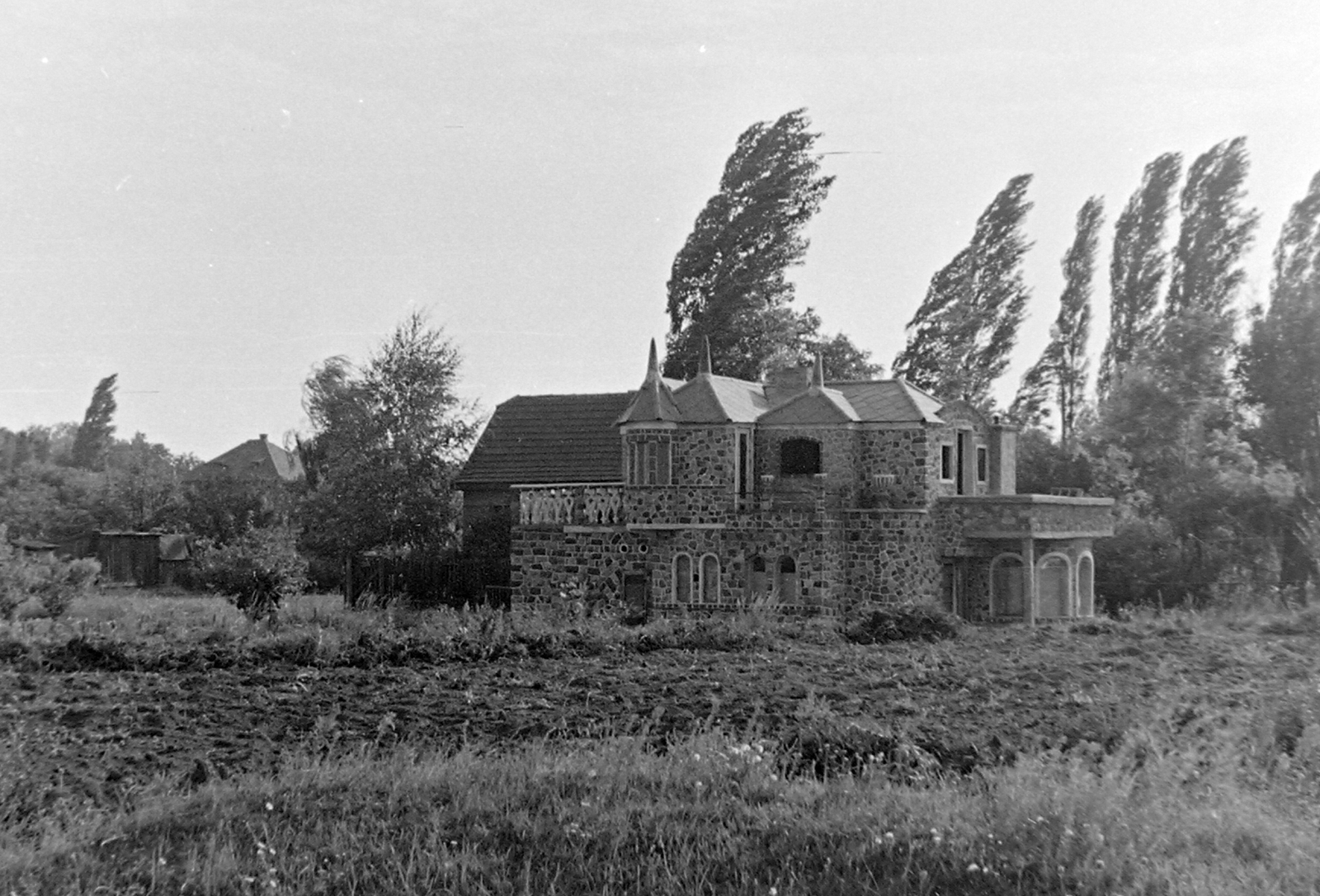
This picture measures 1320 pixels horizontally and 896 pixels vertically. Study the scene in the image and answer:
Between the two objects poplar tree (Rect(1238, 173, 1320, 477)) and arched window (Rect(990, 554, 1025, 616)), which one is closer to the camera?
arched window (Rect(990, 554, 1025, 616))

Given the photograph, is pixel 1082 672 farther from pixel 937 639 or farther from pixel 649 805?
pixel 649 805

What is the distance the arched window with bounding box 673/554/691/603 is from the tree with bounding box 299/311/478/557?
8812 mm

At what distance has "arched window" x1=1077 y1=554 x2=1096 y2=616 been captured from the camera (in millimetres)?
30766

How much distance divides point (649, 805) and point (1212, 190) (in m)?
41.7

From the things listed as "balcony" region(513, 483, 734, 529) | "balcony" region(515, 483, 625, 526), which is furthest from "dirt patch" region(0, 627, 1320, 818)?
"balcony" region(515, 483, 625, 526)

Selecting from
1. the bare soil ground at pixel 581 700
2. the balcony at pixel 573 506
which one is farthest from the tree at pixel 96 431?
the bare soil ground at pixel 581 700

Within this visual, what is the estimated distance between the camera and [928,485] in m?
29.8

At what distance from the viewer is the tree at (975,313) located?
47.7 meters

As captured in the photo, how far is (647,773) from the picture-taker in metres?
9.50

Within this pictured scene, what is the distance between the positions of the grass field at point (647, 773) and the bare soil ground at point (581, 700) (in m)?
0.04

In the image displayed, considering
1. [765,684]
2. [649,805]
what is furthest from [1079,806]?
[765,684]

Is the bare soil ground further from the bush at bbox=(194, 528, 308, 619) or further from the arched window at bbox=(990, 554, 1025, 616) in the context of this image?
the arched window at bbox=(990, 554, 1025, 616)

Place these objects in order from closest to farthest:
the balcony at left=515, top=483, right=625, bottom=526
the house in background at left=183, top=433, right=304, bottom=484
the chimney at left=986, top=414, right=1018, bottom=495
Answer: the balcony at left=515, top=483, right=625, bottom=526 < the chimney at left=986, top=414, right=1018, bottom=495 < the house in background at left=183, top=433, right=304, bottom=484

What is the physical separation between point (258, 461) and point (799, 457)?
39809mm
